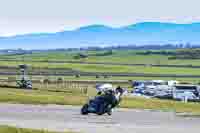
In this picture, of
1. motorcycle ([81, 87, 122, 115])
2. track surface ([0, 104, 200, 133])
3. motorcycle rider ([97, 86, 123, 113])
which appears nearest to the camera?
track surface ([0, 104, 200, 133])

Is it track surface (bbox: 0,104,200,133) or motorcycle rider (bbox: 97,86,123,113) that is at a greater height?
motorcycle rider (bbox: 97,86,123,113)

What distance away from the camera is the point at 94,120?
1162 inches

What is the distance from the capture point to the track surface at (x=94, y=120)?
25531 mm

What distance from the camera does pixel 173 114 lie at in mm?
33406

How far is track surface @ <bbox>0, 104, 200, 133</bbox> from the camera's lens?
2553cm

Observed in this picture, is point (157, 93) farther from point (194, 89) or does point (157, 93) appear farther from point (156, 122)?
point (156, 122)

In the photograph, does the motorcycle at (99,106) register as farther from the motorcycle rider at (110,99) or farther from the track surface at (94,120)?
the track surface at (94,120)

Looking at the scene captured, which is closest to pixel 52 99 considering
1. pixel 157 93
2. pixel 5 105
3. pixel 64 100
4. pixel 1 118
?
pixel 64 100

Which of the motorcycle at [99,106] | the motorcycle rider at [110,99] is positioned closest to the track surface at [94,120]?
the motorcycle at [99,106]

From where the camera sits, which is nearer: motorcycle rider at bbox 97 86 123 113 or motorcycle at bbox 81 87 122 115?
motorcycle at bbox 81 87 122 115

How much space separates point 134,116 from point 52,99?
31.6 ft

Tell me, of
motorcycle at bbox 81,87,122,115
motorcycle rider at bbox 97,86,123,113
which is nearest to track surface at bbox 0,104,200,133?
motorcycle at bbox 81,87,122,115

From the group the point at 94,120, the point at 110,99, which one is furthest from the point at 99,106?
the point at 94,120

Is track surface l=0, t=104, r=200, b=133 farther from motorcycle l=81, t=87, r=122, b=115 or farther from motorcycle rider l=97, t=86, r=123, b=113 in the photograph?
motorcycle rider l=97, t=86, r=123, b=113
